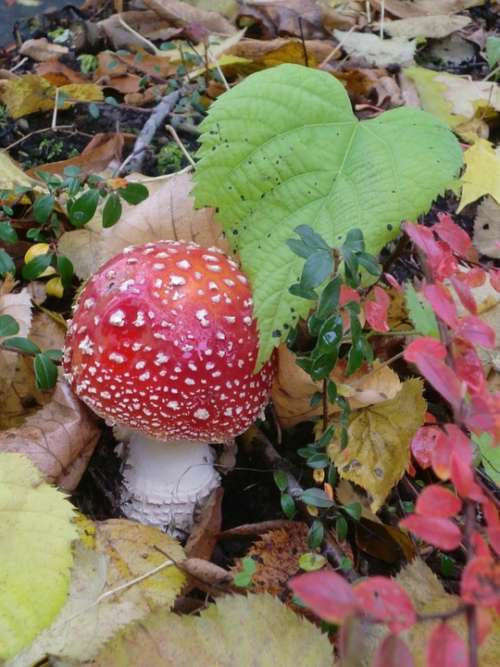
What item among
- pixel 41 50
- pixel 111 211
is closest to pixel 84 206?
pixel 111 211

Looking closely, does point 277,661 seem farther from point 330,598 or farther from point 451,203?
point 451,203

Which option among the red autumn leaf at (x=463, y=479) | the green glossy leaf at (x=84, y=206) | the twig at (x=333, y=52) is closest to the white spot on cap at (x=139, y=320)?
the green glossy leaf at (x=84, y=206)

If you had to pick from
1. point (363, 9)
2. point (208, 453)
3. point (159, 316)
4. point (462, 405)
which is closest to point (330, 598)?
point (462, 405)

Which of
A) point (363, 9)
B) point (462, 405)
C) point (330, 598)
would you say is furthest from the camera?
point (363, 9)

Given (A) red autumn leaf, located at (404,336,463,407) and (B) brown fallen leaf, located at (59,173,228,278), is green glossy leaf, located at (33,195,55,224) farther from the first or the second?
(A) red autumn leaf, located at (404,336,463,407)

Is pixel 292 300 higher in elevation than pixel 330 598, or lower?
lower

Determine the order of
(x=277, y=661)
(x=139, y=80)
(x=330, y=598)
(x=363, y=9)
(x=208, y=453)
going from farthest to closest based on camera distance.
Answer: (x=363, y=9) < (x=139, y=80) < (x=208, y=453) < (x=277, y=661) < (x=330, y=598)
